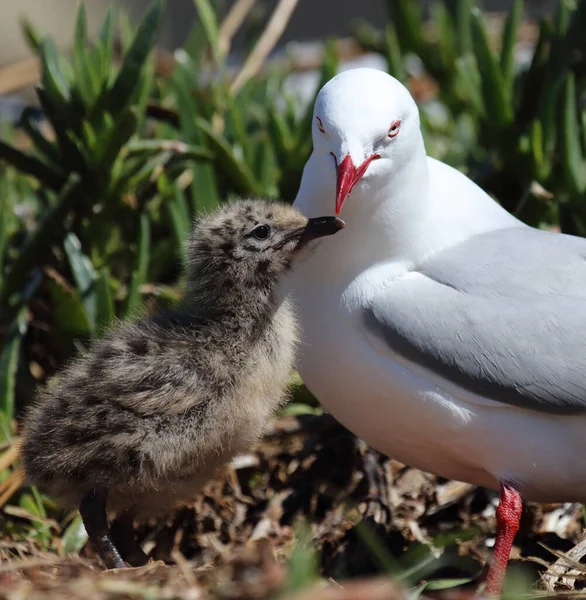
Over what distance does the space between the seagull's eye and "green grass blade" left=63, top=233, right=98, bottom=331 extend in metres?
1.40

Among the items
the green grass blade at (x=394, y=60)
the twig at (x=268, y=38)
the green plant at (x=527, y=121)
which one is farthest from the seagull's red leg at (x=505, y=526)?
the twig at (x=268, y=38)

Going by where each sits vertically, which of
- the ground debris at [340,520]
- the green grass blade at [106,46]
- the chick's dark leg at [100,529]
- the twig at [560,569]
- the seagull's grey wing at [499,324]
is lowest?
the ground debris at [340,520]

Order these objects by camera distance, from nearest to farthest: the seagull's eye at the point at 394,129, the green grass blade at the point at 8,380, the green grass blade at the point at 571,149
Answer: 1. the seagull's eye at the point at 394,129
2. the green grass blade at the point at 8,380
3. the green grass blade at the point at 571,149

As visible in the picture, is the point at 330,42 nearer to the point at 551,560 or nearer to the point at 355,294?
the point at 355,294

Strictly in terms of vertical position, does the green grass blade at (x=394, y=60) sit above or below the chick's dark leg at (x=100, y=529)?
above

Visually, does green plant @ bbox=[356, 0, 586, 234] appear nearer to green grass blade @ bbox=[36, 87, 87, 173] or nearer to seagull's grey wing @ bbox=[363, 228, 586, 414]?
seagull's grey wing @ bbox=[363, 228, 586, 414]

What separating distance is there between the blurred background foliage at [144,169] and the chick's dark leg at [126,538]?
0.33 metres

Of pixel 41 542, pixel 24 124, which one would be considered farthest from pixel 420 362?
pixel 24 124

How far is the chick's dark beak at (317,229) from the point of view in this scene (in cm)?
325

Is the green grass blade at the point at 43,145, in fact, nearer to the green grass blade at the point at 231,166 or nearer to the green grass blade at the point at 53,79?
the green grass blade at the point at 53,79

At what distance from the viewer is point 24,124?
4543 mm

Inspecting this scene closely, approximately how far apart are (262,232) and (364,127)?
418 mm

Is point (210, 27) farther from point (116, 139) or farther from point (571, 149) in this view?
point (571, 149)

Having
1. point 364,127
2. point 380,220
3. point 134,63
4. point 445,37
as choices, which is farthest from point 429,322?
point 445,37
